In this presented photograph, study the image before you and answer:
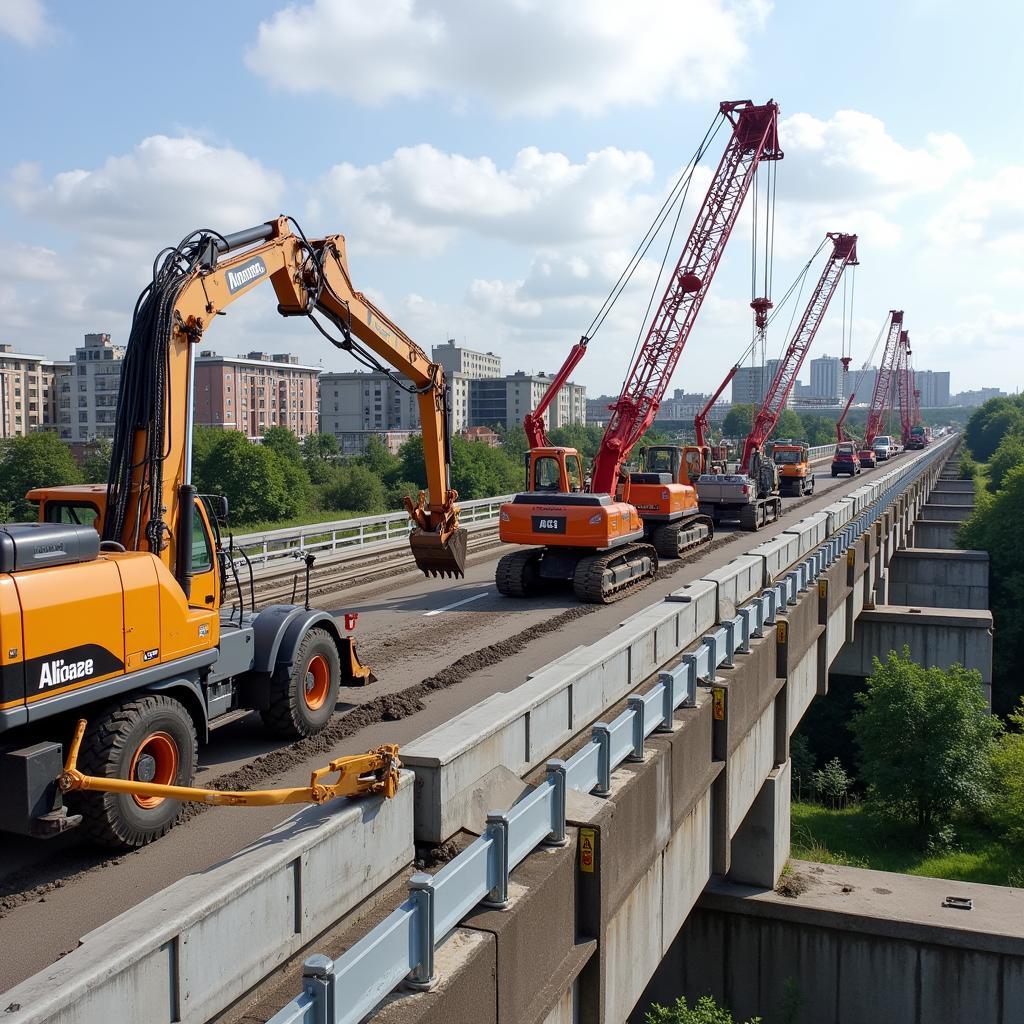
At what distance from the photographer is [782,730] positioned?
16719 mm

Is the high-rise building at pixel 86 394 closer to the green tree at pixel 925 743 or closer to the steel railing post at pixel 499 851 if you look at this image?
the green tree at pixel 925 743

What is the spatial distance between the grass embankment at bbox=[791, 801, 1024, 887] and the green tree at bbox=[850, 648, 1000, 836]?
63 cm

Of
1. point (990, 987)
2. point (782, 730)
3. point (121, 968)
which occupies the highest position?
point (121, 968)

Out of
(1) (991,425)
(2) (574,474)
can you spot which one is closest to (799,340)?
(2) (574,474)

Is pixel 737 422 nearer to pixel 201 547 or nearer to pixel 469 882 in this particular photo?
pixel 201 547

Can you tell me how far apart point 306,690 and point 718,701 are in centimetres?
465

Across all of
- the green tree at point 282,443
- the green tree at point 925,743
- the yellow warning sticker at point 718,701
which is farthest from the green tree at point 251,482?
the yellow warning sticker at point 718,701

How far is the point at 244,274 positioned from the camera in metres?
11.0

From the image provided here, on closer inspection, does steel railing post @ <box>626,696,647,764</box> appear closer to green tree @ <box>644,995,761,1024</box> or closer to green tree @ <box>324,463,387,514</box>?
green tree @ <box>644,995,761,1024</box>

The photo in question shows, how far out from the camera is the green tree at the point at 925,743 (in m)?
25.0

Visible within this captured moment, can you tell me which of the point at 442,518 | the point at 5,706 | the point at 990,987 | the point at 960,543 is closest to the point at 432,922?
the point at 5,706

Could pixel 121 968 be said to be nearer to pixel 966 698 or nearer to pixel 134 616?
pixel 134 616

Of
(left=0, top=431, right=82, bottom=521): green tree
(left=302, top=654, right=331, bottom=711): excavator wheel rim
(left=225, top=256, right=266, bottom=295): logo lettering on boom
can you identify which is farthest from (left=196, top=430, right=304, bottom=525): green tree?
(left=302, top=654, right=331, bottom=711): excavator wheel rim

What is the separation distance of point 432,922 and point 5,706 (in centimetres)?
329
